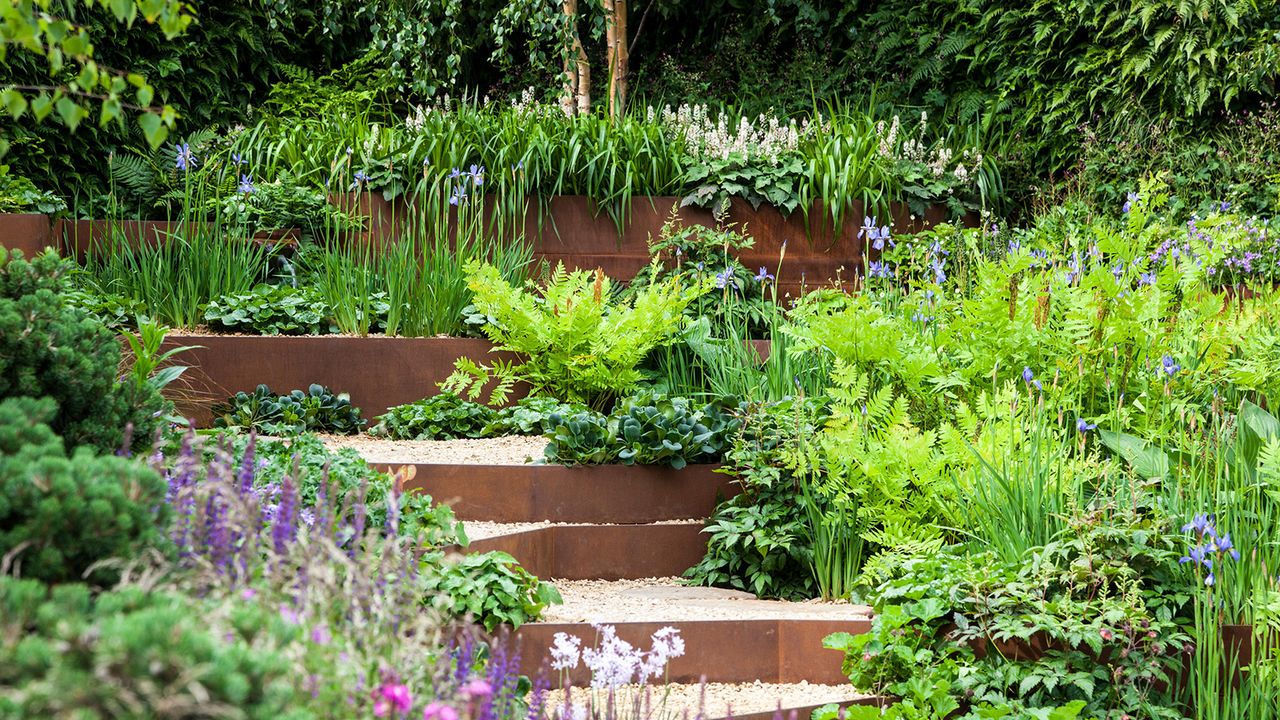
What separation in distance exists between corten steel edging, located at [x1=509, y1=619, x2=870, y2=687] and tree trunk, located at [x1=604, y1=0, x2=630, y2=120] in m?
4.82

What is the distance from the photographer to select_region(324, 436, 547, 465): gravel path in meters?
3.93

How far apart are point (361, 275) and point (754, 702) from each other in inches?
119

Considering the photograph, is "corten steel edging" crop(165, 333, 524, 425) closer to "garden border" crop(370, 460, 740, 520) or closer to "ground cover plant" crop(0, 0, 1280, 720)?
"ground cover plant" crop(0, 0, 1280, 720)

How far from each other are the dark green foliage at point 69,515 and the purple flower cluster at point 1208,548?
216cm

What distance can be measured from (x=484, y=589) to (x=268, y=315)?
2.65m

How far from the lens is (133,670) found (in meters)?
1.06

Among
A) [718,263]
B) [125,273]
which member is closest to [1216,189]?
[718,263]

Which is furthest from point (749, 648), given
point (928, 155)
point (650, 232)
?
point (928, 155)

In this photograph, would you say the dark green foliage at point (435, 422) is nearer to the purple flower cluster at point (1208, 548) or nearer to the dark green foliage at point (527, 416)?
the dark green foliage at point (527, 416)

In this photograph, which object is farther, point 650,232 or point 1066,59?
point 1066,59

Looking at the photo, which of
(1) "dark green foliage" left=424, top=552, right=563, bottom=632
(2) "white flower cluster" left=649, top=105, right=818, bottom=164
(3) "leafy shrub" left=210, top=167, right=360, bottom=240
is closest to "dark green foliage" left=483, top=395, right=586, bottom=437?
(1) "dark green foliage" left=424, top=552, right=563, bottom=632

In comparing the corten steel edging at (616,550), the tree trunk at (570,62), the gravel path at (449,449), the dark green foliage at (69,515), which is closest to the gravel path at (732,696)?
the corten steel edging at (616,550)

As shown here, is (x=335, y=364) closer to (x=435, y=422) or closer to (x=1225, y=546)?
(x=435, y=422)

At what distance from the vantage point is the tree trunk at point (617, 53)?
7.29 metres
